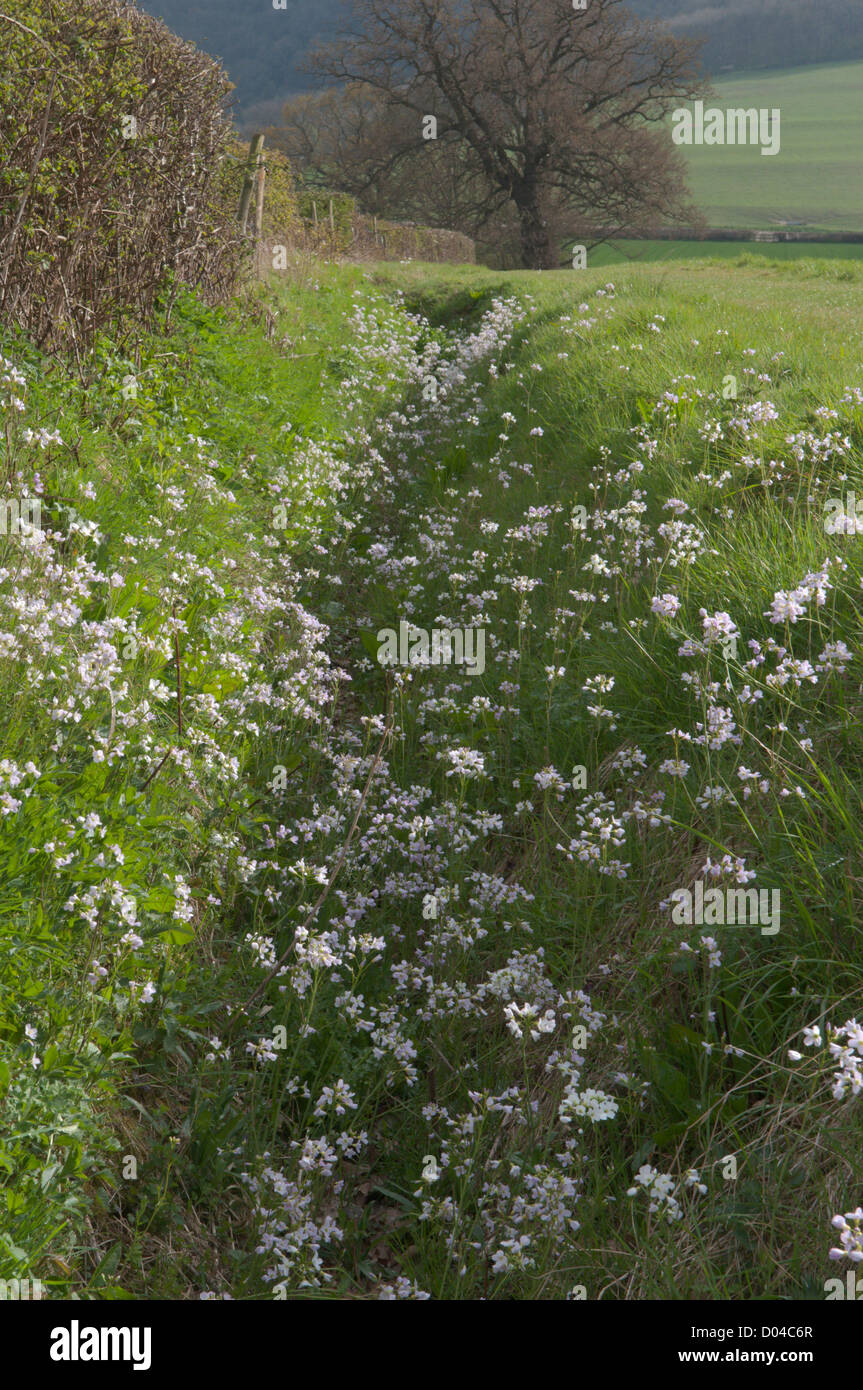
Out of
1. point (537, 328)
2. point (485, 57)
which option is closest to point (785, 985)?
point (537, 328)

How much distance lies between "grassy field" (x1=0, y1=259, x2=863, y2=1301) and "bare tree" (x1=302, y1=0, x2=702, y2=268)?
39.2 m

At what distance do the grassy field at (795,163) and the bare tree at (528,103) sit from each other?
2561 cm

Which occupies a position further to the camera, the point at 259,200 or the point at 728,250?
the point at 728,250

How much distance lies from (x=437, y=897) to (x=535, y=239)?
Answer: 45.4 m

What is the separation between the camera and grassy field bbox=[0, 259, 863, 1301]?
2.62 metres

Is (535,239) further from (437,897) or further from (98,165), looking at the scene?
(437,897)

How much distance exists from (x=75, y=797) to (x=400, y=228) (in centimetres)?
3355

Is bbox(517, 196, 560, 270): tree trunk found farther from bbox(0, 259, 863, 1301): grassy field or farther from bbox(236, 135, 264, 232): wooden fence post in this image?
bbox(0, 259, 863, 1301): grassy field

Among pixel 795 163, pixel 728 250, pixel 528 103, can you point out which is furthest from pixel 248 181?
pixel 795 163

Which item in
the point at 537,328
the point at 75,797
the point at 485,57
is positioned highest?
the point at 485,57

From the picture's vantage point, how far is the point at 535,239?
140 ft

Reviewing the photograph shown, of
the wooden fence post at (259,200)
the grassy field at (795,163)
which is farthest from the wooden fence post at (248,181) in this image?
the grassy field at (795,163)

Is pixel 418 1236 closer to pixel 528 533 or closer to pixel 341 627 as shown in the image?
pixel 528 533
